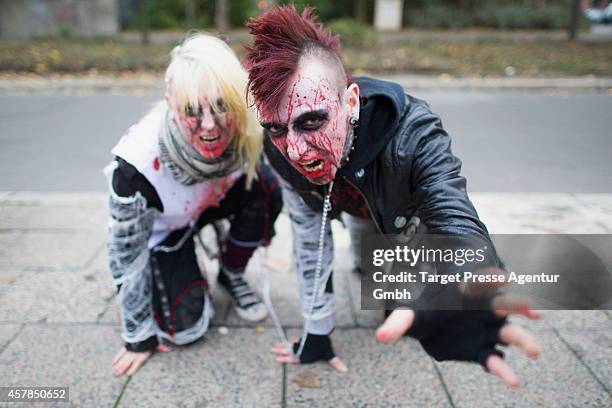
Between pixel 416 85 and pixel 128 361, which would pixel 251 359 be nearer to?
pixel 128 361

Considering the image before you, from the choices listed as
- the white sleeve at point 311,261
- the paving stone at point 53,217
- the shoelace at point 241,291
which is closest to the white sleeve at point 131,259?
the shoelace at point 241,291

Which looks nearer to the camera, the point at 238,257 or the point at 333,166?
the point at 333,166

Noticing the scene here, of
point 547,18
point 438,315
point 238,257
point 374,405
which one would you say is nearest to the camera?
point 438,315

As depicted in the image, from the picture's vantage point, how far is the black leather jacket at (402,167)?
1.59 m

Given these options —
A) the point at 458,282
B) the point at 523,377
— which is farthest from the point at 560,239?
the point at 458,282

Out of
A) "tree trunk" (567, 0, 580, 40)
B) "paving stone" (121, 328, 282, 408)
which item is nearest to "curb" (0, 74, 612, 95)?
"tree trunk" (567, 0, 580, 40)

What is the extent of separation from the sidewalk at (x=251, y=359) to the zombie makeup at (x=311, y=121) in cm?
97

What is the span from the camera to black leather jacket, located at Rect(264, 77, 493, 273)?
159cm

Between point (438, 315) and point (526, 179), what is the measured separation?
11.3 feet

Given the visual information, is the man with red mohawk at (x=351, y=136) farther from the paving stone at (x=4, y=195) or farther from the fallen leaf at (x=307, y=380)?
the paving stone at (x=4, y=195)

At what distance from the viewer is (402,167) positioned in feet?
5.68

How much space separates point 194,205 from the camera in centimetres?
236

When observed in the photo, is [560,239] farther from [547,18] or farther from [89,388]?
[547,18]

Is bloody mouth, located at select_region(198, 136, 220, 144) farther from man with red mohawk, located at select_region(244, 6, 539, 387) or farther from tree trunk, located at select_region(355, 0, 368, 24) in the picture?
tree trunk, located at select_region(355, 0, 368, 24)
